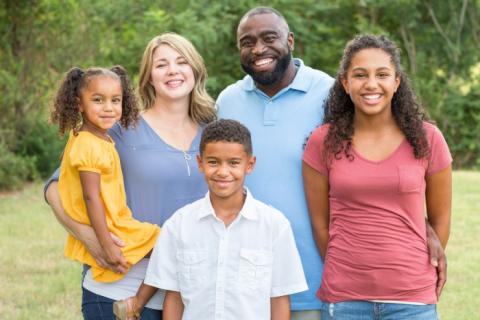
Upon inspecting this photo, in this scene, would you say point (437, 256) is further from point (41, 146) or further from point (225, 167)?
point (41, 146)

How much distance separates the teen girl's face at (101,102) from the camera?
360 cm

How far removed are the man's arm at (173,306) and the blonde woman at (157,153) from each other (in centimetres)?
14

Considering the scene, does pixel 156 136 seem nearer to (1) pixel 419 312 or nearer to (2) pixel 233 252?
(2) pixel 233 252

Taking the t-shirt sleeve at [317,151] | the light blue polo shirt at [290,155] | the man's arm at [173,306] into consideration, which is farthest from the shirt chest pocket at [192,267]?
the t-shirt sleeve at [317,151]

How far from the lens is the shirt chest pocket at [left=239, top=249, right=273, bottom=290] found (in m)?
3.31

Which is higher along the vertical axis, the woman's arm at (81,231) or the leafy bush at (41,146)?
the leafy bush at (41,146)

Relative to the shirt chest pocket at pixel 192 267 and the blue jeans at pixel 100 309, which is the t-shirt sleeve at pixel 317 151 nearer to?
the shirt chest pocket at pixel 192 267

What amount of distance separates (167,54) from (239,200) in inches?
33.0

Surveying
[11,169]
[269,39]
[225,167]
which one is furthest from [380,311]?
[11,169]

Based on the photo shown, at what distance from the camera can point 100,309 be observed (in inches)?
140

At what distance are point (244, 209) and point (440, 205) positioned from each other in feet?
2.74

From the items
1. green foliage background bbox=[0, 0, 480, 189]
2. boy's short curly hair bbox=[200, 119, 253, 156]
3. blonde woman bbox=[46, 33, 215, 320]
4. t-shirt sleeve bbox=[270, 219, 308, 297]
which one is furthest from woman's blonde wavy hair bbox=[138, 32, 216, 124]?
green foliage background bbox=[0, 0, 480, 189]

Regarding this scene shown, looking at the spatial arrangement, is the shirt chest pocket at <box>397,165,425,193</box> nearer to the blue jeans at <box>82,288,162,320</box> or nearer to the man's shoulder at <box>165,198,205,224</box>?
the man's shoulder at <box>165,198,205,224</box>

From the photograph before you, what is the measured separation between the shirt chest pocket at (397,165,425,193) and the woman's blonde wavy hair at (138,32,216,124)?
103cm
